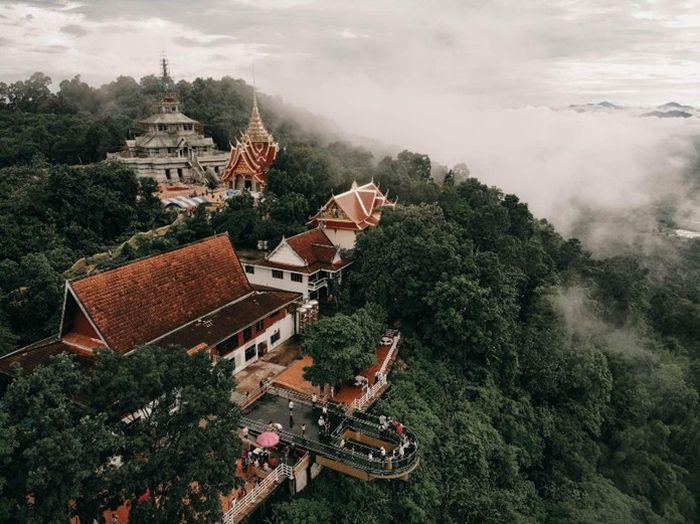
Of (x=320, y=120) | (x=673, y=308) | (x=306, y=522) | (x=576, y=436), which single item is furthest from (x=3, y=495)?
(x=320, y=120)

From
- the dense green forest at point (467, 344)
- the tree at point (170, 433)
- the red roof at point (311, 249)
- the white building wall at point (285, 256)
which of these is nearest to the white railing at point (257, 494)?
the dense green forest at point (467, 344)

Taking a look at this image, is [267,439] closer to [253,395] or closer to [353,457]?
[353,457]

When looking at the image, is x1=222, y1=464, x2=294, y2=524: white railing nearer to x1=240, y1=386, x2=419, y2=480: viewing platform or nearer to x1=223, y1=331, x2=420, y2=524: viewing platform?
x1=223, y1=331, x2=420, y2=524: viewing platform

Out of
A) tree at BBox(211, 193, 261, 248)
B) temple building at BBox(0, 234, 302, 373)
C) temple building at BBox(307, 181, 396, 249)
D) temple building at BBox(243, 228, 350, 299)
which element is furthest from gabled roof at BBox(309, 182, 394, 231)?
temple building at BBox(0, 234, 302, 373)

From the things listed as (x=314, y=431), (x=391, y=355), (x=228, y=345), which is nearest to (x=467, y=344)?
(x=391, y=355)

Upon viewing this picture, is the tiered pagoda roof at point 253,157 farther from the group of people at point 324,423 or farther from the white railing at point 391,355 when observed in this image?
the group of people at point 324,423

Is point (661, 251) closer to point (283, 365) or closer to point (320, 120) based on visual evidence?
point (320, 120)
